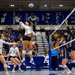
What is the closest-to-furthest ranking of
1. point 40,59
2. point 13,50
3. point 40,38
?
point 13,50 < point 40,59 < point 40,38

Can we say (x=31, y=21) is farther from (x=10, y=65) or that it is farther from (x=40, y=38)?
(x=10, y=65)

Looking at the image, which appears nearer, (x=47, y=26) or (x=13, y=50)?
(x=13, y=50)

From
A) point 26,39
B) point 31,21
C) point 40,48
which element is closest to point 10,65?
point 26,39

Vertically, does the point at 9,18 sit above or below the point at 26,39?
above

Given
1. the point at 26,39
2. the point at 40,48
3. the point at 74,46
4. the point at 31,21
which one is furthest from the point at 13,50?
the point at 31,21

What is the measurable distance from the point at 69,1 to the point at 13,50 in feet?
30.6

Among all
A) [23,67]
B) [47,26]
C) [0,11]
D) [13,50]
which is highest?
[0,11]

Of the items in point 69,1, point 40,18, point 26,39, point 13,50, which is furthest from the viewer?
point 40,18

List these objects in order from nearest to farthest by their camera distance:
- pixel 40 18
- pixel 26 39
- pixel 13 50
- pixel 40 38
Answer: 1. pixel 26 39
2. pixel 13 50
3. pixel 40 38
4. pixel 40 18

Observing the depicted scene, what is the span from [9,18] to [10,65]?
1043 centimetres

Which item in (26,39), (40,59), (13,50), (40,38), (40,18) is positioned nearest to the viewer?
(26,39)

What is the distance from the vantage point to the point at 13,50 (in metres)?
12.0

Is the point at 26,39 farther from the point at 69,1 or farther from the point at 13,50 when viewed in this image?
the point at 69,1

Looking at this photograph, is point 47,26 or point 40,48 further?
point 47,26
